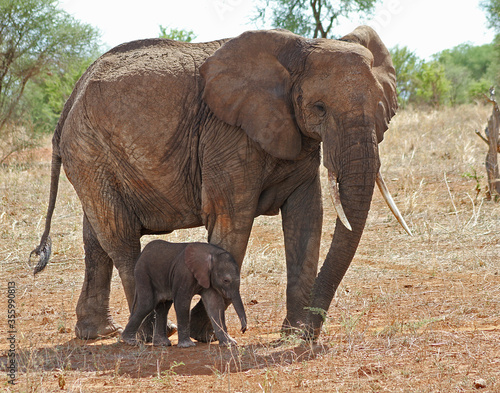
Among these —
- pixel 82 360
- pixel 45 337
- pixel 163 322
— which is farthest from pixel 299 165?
pixel 45 337

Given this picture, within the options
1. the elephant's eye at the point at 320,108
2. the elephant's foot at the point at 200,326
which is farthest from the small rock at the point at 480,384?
the elephant's foot at the point at 200,326

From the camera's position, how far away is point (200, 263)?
5.11m

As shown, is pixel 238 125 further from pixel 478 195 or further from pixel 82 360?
pixel 478 195

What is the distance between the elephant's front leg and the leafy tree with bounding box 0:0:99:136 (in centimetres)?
1316

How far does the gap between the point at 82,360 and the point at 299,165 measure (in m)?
2.14

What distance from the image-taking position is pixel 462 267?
739cm

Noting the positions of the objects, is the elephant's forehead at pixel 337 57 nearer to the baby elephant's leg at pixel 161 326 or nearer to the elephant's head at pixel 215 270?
the elephant's head at pixel 215 270

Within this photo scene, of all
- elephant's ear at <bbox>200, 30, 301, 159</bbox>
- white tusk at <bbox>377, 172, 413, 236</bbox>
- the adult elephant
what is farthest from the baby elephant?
white tusk at <bbox>377, 172, 413, 236</bbox>

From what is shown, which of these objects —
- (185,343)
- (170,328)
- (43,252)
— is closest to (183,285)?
(185,343)

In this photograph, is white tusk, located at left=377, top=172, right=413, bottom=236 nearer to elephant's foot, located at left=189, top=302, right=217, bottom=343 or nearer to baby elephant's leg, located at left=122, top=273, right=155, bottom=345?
elephant's foot, located at left=189, top=302, right=217, bottom=343

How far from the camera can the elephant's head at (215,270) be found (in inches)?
201

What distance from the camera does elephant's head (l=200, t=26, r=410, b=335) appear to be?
468cm

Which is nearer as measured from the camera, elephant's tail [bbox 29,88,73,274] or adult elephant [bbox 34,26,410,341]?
adult elephant [bbox 34,26,410,341]

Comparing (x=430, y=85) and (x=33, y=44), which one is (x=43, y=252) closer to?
(x=33, y=44)
